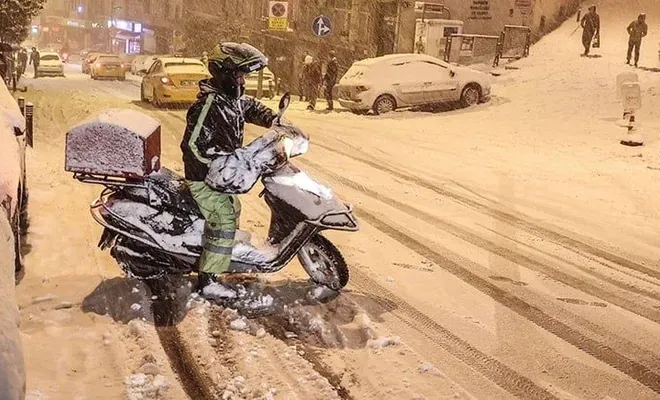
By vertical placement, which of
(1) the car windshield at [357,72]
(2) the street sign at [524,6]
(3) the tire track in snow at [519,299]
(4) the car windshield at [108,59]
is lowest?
(3) the tire track in snow at [519,299]

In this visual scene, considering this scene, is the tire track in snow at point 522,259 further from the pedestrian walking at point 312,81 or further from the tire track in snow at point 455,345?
the pedestrian walking at point 312,81

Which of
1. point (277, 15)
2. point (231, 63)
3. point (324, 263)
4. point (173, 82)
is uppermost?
point (277, 15)

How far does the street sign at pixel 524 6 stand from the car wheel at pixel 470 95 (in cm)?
884

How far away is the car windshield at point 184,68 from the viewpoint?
21969mm

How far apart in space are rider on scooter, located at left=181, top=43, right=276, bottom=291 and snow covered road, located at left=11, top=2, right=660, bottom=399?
0.61 meters

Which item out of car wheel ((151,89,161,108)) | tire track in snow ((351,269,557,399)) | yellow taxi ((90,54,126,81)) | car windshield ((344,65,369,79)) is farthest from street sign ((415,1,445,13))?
tire track in snow ((351,269,557,399))

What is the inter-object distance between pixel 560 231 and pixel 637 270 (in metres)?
1.53

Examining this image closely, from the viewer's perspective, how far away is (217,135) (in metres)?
6.08

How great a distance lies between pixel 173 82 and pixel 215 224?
1608 cm

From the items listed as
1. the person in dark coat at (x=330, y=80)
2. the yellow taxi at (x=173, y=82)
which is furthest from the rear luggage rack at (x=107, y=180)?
the person in dark coat at (x=330, y=80)

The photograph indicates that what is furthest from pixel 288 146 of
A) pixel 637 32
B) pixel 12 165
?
pixel 637 32

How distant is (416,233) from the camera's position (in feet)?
30.2

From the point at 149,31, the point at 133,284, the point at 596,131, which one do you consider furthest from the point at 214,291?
the point at 149,31

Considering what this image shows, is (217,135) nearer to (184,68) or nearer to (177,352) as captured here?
(177,352)
